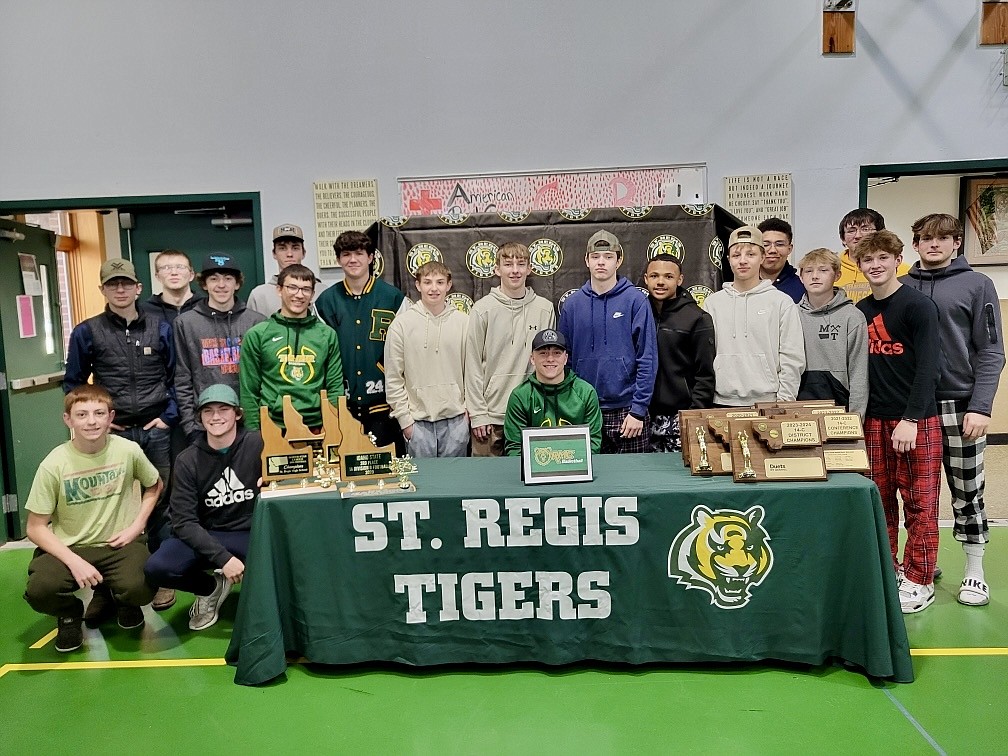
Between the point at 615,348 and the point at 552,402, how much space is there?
0.61 meters

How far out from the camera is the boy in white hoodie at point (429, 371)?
3668mm

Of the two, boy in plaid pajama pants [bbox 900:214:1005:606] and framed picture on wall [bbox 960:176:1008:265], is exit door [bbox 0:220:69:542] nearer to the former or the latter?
boy in plaid pajama pants [bbox 900:214:1005:606]

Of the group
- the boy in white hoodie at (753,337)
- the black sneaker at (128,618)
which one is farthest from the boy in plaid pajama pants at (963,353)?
the black sneaker at (128,618)

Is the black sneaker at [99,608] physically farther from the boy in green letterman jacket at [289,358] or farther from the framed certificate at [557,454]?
the framed certificate at [557,454]

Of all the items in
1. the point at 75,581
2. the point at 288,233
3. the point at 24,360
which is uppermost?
the point at 288,233

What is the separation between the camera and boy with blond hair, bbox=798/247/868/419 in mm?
3264

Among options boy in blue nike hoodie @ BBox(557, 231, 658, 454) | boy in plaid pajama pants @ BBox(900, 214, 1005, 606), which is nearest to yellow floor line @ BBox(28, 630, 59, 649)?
boy in blue nike hoodie @ BBox(557, 231, 658, 454)

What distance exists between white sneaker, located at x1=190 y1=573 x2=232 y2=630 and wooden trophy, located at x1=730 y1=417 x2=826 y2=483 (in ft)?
7.89

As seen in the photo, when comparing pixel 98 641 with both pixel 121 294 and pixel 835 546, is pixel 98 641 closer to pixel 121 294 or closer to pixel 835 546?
pixel 121 294

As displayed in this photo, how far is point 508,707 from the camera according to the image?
8.36 feet

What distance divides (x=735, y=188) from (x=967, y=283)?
166 centimetres

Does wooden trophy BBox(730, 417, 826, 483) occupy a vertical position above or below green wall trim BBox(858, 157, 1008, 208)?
below

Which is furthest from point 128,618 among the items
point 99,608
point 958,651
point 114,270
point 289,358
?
point 958,651

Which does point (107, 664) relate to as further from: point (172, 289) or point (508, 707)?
point (172, 289)
